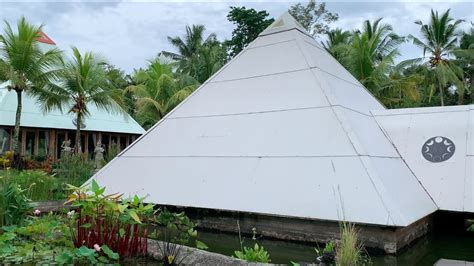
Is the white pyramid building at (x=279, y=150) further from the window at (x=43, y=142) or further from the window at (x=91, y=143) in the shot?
the window at (x=91, y=143)

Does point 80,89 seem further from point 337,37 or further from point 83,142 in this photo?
point 337,37

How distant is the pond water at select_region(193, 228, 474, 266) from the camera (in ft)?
16.1

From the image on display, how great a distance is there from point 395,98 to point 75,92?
46.4 ft

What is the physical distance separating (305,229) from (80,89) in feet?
35.5

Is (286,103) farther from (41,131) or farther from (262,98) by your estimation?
(41,131)

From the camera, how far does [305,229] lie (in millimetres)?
5508

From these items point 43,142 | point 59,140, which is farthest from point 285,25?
point 59,140

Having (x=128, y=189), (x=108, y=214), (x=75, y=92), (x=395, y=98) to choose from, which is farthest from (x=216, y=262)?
(x=395, y=98)

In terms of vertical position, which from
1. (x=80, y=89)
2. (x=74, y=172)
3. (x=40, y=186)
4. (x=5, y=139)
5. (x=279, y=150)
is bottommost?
(x=40, y=186)

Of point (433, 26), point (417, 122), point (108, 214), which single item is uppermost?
point (433, 26)

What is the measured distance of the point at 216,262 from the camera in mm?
3457

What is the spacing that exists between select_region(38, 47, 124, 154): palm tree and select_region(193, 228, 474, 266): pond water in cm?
914

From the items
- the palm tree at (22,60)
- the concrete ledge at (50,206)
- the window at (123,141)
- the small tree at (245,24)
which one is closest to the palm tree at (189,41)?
the small tree at (245,24)

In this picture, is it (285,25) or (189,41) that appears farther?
(189,41)
